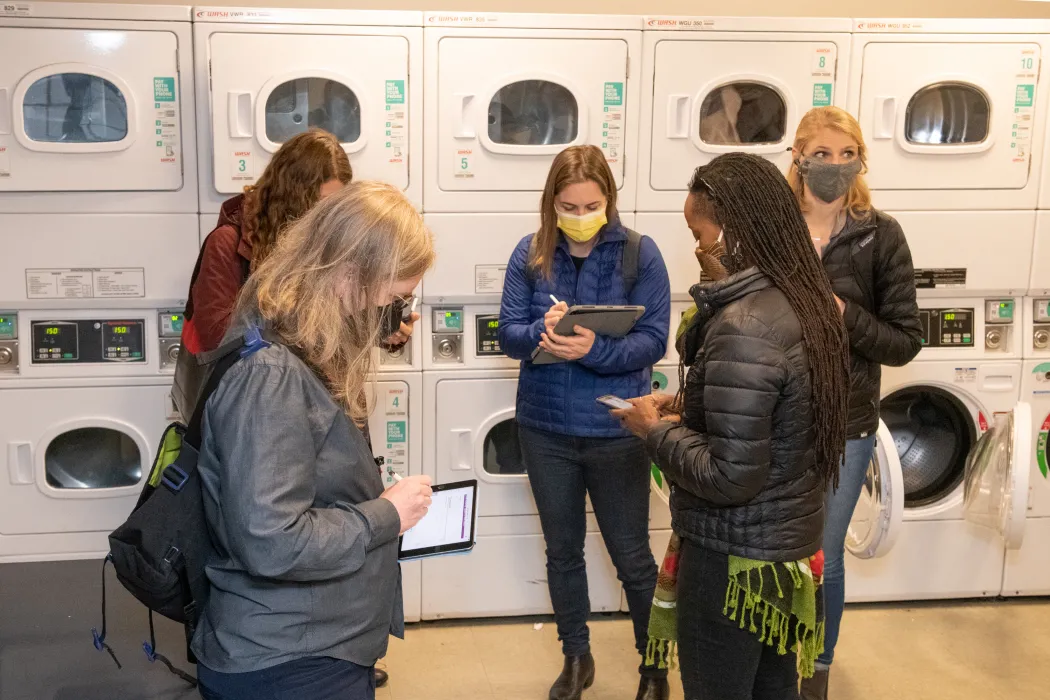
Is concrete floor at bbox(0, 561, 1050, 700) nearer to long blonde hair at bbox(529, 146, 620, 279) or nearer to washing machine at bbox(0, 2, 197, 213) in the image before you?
washing machine at bbox(0, 2, 197, 213)

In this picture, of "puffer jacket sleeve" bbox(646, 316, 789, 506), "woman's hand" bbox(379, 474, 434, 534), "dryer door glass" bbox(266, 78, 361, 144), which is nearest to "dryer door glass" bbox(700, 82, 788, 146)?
"dryer door glass" bbox(266, 78, 361, 144)

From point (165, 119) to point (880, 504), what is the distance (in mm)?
2512

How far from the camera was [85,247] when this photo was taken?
3320mm

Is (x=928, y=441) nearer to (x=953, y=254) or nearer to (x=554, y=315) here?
(x=953, y=254)

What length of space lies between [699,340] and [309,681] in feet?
3.46

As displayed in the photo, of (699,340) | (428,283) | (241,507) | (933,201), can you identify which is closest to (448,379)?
(428,283)

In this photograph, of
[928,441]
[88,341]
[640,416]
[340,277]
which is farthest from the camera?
[928,441]

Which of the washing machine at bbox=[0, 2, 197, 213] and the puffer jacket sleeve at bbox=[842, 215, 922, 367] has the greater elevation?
the washing machine at bbox=[0, 2, 197, 213]

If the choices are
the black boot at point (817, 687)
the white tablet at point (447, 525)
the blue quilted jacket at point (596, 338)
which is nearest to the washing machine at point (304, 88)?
the blue quilted jacket at point (596, 338)

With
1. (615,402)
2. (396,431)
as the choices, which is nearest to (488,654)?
(396,431)

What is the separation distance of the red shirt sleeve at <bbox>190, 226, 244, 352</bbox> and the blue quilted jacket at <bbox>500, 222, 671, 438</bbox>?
76cm

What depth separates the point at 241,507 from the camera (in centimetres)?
152

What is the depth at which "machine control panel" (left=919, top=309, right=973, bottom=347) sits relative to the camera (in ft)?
12.2

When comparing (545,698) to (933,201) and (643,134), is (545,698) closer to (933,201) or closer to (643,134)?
(643,134)
